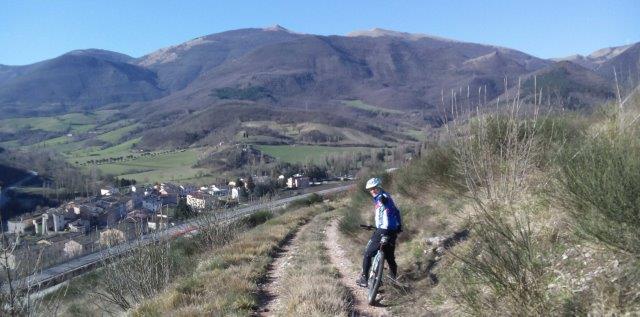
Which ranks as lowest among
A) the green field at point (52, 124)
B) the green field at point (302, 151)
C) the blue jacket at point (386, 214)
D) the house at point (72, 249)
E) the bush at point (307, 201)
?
the green field at point (302, 151)

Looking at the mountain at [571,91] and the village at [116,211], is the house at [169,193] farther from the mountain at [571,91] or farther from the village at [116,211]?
the mountain at [571,91]

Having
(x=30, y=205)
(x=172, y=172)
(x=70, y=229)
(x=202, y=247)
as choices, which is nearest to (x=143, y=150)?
(x=172, y=172)

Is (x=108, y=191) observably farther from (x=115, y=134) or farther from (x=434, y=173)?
(x=115, y=134)

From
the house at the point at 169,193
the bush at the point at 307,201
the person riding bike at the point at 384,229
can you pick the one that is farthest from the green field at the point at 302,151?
the person riding bike at the point at 384,229

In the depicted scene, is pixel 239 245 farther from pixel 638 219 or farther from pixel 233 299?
pixel 638 219

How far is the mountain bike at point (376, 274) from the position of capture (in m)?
7.33

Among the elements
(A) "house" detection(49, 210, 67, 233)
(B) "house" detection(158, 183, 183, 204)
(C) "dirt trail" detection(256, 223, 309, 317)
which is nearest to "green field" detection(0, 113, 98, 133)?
(B) "house" detection(158, 183, 183, 204)

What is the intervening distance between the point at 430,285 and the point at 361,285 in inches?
43.0

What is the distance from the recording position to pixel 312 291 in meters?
7.44

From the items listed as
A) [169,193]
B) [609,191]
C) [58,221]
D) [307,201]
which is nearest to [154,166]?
[169,193]

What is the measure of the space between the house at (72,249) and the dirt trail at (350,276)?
1569 cm

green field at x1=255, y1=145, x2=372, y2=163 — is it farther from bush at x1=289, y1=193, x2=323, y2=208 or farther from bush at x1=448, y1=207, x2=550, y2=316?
bush at x1=448, y1=207, x2=550, y2=316

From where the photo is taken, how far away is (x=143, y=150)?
9194 cm

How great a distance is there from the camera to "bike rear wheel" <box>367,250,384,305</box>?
7.33 m
